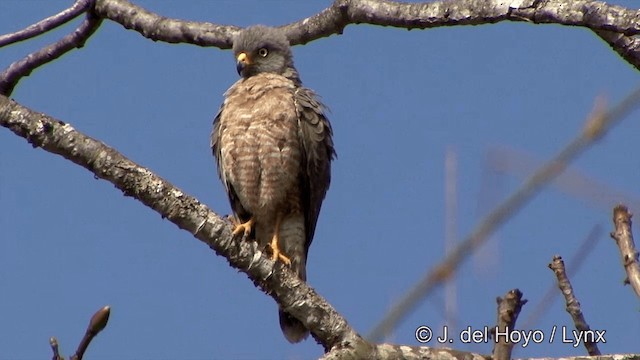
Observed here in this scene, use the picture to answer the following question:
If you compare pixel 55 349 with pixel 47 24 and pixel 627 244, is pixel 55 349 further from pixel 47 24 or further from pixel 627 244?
pixel 47 24

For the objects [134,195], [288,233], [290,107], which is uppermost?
[290,107]

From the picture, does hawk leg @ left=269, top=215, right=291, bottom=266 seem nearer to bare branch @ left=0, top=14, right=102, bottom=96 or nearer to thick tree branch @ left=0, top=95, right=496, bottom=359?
thick tree branch @ left=0, top=95, right=496, bottom=359

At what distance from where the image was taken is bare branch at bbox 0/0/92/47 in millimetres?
4590

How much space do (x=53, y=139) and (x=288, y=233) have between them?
99.6 inches

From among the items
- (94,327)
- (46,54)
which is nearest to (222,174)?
(46,54)

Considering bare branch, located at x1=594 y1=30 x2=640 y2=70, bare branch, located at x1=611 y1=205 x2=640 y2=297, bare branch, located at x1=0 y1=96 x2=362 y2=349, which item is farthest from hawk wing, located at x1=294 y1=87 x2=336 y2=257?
bare branch, located at x1=611 y1=205 x2=640 y2=297

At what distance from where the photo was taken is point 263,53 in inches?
249

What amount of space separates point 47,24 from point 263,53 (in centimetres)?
184

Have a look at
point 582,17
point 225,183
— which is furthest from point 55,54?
point 582,17

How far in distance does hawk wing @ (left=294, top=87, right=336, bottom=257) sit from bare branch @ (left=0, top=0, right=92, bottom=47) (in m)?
1.48

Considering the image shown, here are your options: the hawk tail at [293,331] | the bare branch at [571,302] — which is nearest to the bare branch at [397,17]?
the bare branch at [571,302]

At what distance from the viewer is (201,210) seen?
3.69 meters

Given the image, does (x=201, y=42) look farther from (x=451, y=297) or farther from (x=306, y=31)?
(x=451, y=297)

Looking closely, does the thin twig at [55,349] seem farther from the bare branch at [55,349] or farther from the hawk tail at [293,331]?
the hawk tail at [293,331]
